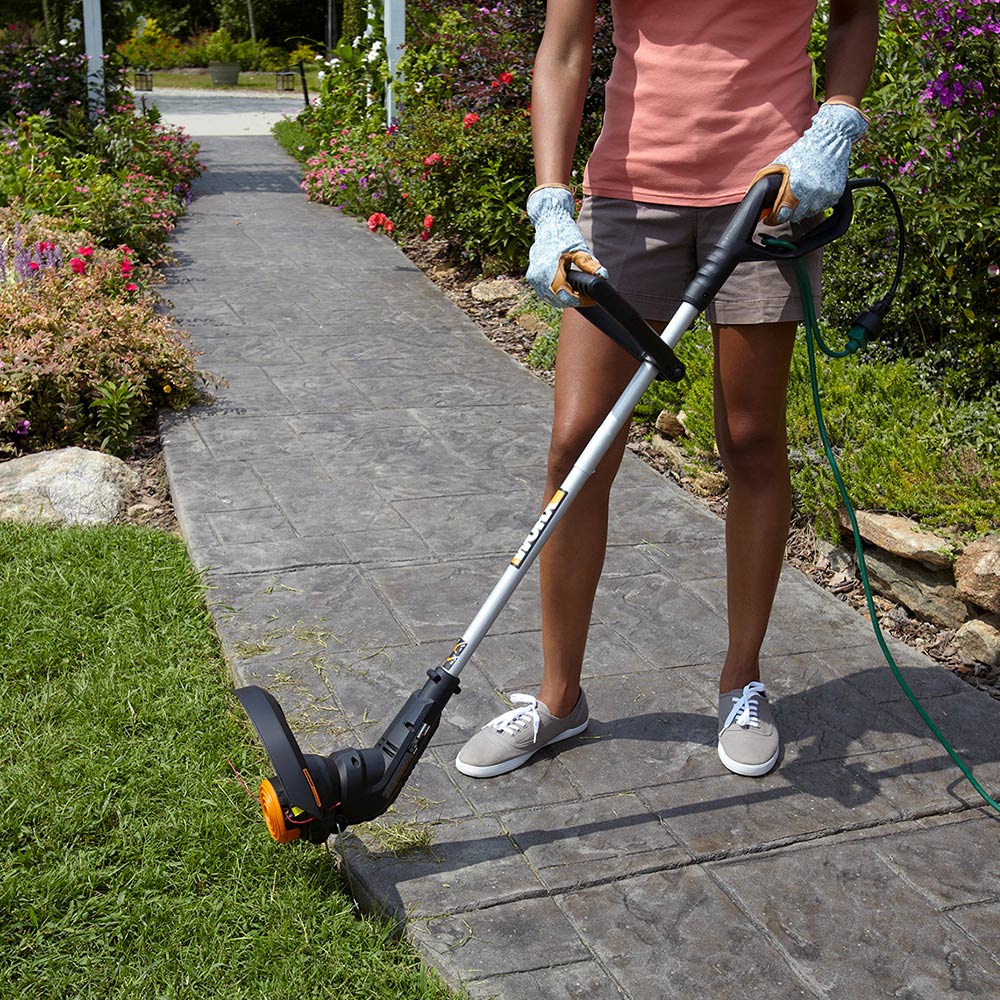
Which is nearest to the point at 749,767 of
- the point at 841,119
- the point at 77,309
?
the point at 841,119

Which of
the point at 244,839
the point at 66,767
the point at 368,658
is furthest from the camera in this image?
the point at 368,658

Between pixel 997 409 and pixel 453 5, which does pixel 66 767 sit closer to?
pixel 997 409

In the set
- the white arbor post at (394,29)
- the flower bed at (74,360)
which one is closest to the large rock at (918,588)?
the flower bed at (74,360)

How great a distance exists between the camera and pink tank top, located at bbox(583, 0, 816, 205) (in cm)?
234

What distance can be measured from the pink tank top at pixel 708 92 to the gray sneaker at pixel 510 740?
1.12m

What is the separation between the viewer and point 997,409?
3.97 metres

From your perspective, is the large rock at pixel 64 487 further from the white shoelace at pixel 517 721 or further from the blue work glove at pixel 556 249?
the blue work glove at pixel 556 249

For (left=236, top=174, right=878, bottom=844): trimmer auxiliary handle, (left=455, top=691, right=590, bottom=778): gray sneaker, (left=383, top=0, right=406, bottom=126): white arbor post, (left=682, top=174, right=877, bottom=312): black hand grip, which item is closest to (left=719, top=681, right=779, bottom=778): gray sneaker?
(left=455, top=691, right=590, bottom=778): gray sneaker

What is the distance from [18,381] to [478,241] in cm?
368

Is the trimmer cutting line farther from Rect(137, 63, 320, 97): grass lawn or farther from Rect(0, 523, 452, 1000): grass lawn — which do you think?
Rect(137, 63, 320, 97): grass lawn

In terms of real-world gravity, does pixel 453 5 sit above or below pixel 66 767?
above

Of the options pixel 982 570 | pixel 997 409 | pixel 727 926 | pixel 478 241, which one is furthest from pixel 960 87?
pixel 478 241

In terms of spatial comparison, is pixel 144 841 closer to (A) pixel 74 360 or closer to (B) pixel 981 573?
(B) pixel 981 573

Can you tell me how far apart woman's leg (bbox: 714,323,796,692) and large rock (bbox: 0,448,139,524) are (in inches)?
87.5
